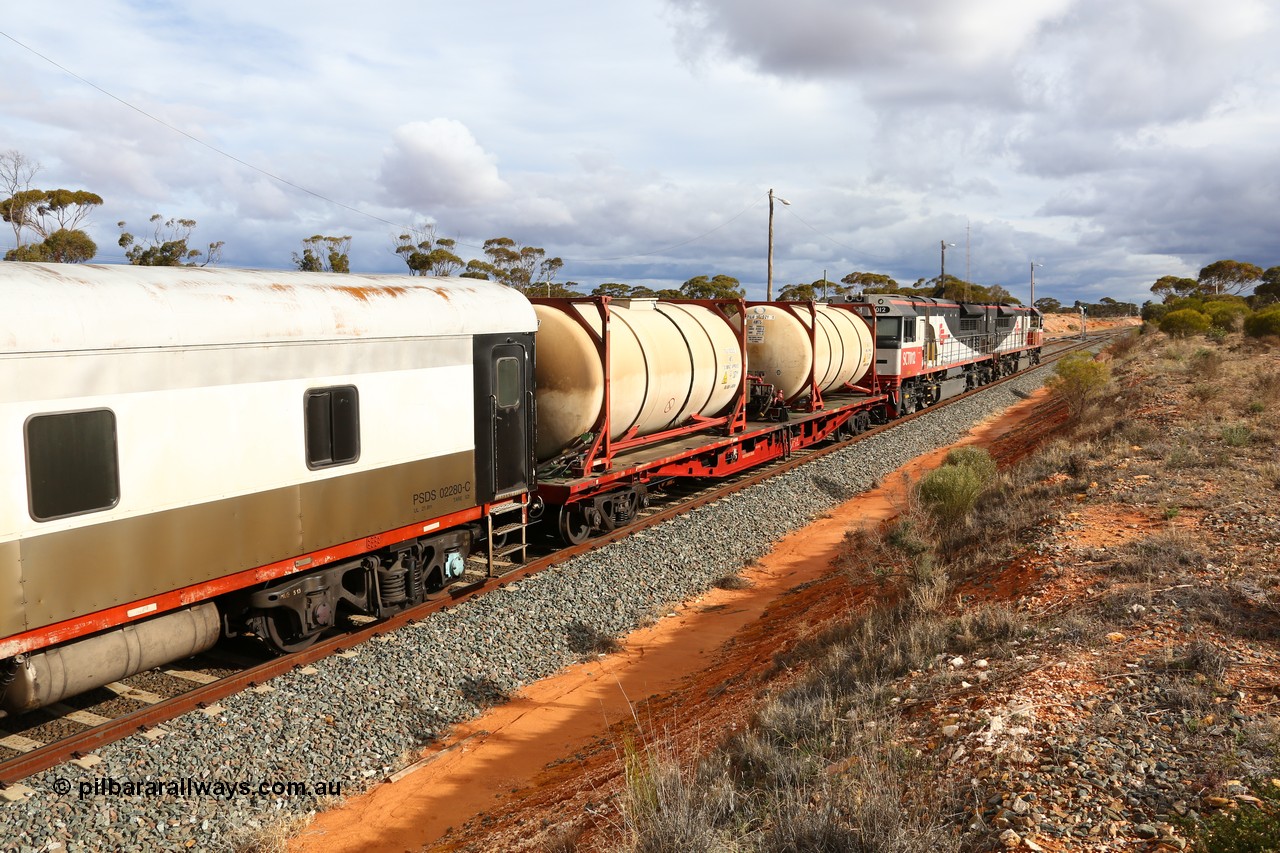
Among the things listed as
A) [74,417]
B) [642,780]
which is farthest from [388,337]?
[642,780]

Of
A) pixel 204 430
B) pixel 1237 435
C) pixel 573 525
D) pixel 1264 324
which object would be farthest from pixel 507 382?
pixel 1264 324

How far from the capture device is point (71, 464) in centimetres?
611

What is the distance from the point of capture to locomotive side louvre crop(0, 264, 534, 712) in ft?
19.5

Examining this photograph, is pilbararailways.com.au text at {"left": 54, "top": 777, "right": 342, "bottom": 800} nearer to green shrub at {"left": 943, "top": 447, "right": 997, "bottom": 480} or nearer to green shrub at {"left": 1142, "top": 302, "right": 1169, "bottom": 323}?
green shrub at {"left": 943, "top": 447, "right": 997, "bottom": 480}

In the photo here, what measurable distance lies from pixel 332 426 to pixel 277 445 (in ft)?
2.12

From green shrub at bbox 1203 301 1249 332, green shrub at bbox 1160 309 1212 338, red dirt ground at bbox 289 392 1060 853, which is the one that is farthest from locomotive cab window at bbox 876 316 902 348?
green shrub at bbox 1203 301 1249 332

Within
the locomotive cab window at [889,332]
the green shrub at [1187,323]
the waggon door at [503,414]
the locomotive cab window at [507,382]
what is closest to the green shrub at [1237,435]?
the locomotive cab window at [889,332]

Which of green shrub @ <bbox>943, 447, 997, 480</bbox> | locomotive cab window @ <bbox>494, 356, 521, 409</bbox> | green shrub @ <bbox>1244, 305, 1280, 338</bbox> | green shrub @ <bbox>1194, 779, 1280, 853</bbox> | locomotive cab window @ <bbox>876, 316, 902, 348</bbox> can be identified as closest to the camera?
green shrub @ <bbox>1194, 779, 1280, 853</bbox>

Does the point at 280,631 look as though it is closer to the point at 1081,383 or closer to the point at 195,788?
the point at 195,788

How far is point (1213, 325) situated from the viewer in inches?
1818

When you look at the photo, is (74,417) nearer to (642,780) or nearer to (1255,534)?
(642,780)

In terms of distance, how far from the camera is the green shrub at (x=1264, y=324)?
36250mm

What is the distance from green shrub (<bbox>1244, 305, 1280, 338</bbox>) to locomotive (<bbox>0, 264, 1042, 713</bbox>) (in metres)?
35.2

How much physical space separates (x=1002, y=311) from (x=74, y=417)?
4206cm
